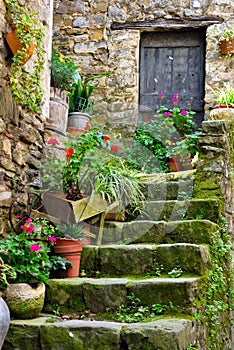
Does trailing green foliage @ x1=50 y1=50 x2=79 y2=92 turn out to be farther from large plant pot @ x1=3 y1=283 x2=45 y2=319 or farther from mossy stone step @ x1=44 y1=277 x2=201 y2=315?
large plant pot @ x1=3 y1=283 x2=45 y2=319

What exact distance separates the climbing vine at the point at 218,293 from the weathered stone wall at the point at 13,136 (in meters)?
1.42

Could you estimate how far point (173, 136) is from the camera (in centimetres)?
608

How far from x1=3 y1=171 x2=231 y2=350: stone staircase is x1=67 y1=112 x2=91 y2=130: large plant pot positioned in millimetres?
1250

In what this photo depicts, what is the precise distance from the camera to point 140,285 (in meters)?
3.17

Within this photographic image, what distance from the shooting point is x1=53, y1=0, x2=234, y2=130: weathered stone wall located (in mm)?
6652

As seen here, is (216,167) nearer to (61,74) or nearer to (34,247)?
(34,247)

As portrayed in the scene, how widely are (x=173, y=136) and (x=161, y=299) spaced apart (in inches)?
127

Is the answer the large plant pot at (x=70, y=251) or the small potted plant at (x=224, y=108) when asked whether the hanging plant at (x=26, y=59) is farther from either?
the small potted plant at (x=224, y=108)

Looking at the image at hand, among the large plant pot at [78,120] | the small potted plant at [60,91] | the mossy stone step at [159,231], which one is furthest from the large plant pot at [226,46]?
the mossy stone step at [159,231]

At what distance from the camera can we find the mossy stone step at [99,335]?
266cm

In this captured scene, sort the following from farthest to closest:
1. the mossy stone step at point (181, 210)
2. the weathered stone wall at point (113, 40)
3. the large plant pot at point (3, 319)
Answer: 1. the weathered stone wall at point (113, 40)
2. the mossy stone step at point (181, 210)
3. the large plant pot at point (3, 319)

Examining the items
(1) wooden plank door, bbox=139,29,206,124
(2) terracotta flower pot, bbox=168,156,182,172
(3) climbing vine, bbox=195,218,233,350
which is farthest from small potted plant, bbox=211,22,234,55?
(3) climbing vine, bbox=195,218,233,350

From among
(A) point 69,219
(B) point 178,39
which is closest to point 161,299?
(A) point 69,219

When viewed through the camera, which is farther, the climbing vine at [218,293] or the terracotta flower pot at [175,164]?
the terracotta flower pot at [175,164]
